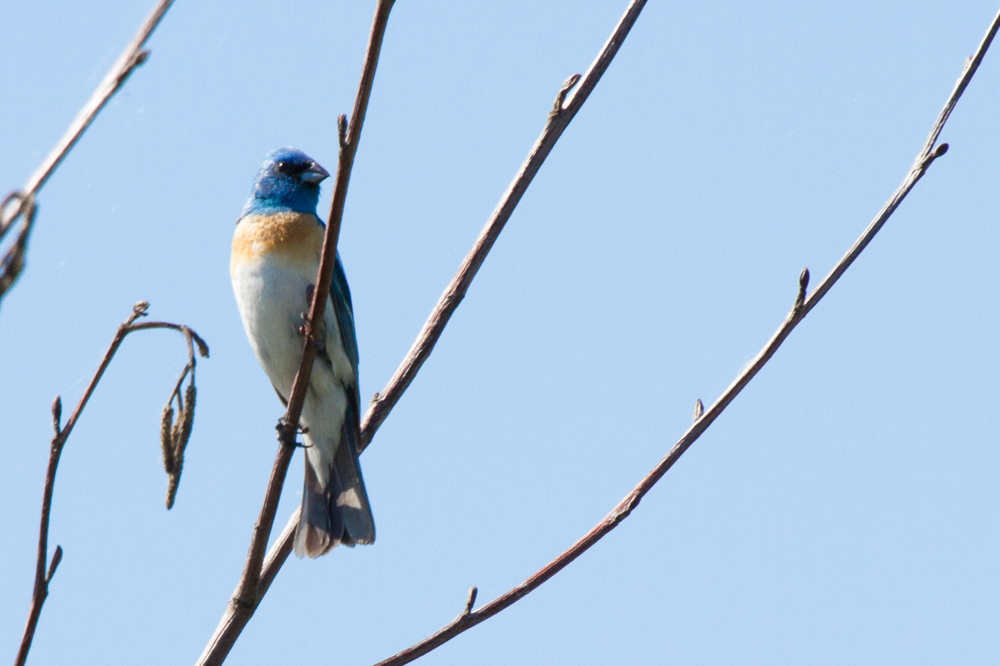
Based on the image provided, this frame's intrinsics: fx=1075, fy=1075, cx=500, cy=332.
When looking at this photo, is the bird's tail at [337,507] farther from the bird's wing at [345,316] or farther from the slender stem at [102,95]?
the slender stem at [102,95]

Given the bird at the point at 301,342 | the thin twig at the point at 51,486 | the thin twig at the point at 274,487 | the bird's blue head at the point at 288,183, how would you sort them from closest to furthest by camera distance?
the thin twig at the point at 51,486, the thin twig at the point at 274,487, the bird at the point at 301,342, the bird's blue head at the point at 288,183

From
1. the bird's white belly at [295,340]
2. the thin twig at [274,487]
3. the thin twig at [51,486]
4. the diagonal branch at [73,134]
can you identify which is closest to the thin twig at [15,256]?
the diagonal branch at [73,134]

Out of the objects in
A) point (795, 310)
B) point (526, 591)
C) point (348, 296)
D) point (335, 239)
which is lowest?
point (526, 591)

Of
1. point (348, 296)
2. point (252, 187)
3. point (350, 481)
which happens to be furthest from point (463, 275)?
point (252, 187)

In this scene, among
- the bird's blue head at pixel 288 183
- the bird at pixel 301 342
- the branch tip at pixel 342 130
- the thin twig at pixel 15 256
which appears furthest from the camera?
the bird's blue head at pixel 288 183

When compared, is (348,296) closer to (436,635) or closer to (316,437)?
(316,437)

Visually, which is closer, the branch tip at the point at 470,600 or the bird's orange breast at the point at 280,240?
the branch tip at the point at 470,600

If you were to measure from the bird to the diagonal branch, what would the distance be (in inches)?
150

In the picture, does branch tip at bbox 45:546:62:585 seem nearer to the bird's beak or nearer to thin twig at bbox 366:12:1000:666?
thin twig at bbox 366:12:1000:666

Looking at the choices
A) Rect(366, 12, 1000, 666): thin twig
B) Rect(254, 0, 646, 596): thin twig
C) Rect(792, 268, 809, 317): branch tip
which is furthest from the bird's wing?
Rect(792, 268, 809, 317): branch tip

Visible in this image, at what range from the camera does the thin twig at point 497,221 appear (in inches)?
119

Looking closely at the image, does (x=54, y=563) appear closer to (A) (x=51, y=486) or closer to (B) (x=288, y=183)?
(A) (x=51, y=486)

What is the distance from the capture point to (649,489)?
2.50 metres

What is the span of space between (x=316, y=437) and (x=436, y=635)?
2.84 m
